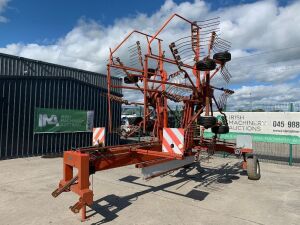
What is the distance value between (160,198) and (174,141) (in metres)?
1.68

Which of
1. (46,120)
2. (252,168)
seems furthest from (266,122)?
(46,120)

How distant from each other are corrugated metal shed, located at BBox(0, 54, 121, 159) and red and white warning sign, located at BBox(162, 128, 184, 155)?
825 centimetres

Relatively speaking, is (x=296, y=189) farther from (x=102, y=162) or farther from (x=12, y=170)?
(x=12, y=170)

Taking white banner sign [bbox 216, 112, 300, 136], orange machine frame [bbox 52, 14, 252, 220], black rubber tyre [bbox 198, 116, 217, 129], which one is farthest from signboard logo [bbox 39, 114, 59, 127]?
white banner sign [bbox 216, 112, 300, 136]

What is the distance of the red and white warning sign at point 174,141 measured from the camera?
5086mm

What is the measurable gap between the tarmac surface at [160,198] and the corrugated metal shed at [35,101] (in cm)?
232

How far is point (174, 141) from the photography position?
518 cm

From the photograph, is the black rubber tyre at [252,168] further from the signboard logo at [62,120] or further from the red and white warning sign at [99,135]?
the signboard logo at [62,120]

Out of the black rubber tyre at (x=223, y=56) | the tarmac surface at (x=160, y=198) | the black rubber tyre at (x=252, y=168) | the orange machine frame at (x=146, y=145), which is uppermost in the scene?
the black rubber tyre at (x=223, y=56)

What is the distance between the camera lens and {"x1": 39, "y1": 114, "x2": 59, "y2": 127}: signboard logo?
40.1ft

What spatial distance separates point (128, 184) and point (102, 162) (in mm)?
2572

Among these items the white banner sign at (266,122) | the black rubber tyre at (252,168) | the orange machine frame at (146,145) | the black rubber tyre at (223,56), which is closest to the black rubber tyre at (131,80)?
the orange machine frame at (146,145)

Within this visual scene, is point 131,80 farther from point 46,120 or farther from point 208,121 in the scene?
point 46,120

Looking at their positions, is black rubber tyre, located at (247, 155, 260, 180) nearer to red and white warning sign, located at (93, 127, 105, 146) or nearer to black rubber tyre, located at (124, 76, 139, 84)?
black rubber tyre, located at (124, 76, 139, 84)
